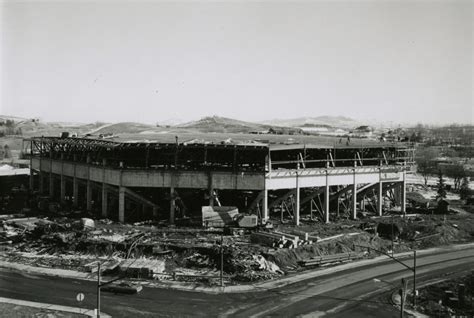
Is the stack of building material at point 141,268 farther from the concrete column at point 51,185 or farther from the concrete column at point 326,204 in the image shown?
the concrete column at point 51,185

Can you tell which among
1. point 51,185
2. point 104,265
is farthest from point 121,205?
point 51,185

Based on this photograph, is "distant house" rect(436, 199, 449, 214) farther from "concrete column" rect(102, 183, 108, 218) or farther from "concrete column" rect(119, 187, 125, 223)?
"concrete column" rect(102, 183, 108, 218)

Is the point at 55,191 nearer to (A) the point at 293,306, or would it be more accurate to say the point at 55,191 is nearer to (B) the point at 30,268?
(B) the point at 30,268

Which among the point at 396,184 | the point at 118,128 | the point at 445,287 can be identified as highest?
the point at 118,128

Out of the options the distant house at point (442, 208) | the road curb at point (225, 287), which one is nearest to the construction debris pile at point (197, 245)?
the road curb at point (225, 287)

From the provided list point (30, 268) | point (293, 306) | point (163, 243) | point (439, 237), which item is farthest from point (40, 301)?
point (439, 237)

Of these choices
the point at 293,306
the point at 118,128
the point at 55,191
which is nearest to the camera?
the point at 293,306
